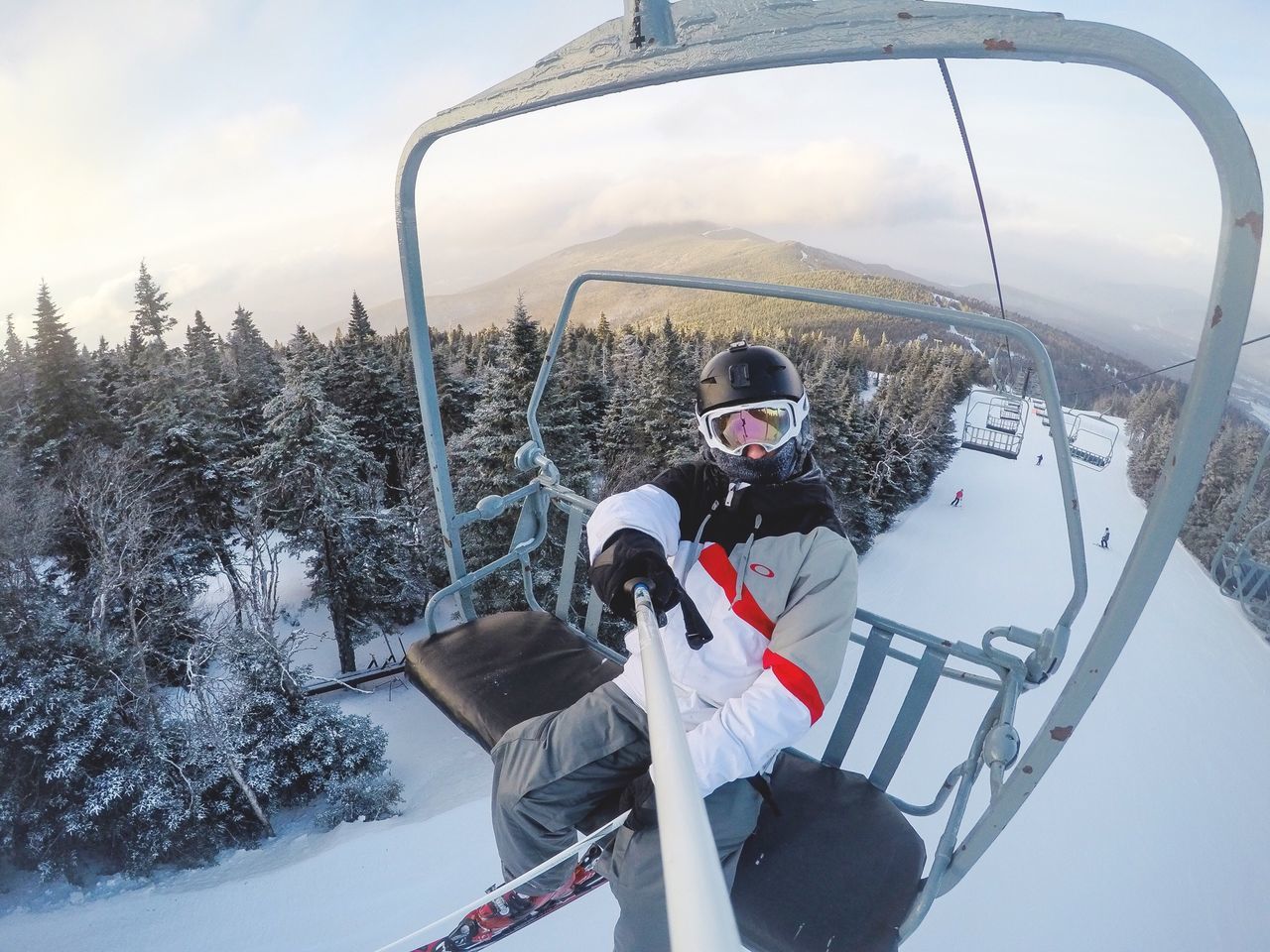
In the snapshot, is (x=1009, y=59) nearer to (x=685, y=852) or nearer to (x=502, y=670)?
(x=685, y=852)

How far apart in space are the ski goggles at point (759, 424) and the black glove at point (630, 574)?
480 millimetres

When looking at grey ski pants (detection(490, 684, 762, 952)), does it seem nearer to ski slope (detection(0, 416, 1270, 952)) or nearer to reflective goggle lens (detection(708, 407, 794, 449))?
reflective goggle lens (detection(708, 407, 794, 449))

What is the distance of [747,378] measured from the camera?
211 centimetres

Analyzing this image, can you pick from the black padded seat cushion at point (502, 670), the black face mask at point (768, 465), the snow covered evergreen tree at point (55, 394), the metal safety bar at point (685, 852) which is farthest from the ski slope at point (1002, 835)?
the snow covered evergreen tree at point (55, 394)

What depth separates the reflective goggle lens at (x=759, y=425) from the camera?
2088 mm

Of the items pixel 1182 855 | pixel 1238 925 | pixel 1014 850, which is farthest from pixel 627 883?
pixel 1182 855

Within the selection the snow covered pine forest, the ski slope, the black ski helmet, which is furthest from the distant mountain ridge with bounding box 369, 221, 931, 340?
the ski slope

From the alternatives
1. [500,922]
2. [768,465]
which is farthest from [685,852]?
[500,922]

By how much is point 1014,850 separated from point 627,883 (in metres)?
8.75

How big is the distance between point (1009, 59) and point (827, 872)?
233 cm

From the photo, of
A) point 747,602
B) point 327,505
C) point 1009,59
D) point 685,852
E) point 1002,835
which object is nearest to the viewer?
point 685,852

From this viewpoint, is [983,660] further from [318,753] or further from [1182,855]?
[1182,855]

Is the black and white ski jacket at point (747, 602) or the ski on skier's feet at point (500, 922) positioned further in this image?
the ski on skier's feet at point (500, 922)

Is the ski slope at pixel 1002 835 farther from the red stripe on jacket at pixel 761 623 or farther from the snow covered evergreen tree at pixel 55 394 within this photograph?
the snow covered evergreen tree at pixel 55 394
